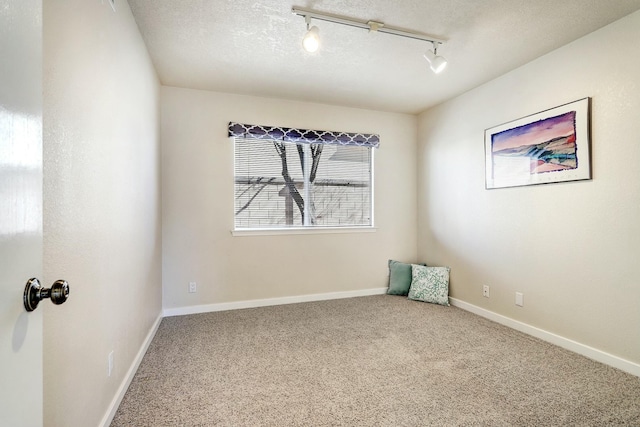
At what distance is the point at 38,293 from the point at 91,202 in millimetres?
900

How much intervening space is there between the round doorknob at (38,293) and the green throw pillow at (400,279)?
368 cm

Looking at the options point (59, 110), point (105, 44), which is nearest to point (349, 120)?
point (105, 44)

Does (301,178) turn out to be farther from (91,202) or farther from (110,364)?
(110,364)

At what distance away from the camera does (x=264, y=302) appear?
359 cm

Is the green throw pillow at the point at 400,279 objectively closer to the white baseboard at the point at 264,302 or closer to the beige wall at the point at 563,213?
the white baseboard at the point at 264,302

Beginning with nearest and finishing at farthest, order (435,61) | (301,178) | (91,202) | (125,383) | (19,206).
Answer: (19,206), (91,202), (125,383), (435,61), (301,178)

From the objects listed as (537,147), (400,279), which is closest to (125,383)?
(400,279)

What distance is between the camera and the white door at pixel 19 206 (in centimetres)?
58

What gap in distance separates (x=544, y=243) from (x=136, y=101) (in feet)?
11.4

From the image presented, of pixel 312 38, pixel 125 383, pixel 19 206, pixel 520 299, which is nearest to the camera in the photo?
pixel 19 206

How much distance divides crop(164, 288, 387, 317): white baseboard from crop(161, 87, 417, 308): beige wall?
0.05m

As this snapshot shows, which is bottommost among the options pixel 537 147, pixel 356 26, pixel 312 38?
pixel 537 147

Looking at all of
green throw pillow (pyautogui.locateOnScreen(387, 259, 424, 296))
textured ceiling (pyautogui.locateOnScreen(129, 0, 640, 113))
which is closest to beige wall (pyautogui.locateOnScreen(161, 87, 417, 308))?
green throw pillow (pyautogui.locateOnScreen(387, 259, 424, 296))

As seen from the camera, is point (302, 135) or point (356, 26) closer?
point (356, 26)
